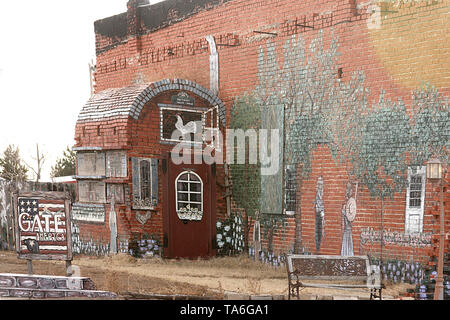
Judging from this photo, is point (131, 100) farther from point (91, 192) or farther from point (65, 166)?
point (65, 166)

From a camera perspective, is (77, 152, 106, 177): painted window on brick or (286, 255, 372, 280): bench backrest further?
(77, 152, 106, 177): painted window on brick

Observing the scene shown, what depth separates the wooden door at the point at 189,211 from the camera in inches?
561

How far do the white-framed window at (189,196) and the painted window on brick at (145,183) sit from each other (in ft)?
1.73

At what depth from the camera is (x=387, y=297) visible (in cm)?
998

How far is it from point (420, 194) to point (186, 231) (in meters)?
5.61

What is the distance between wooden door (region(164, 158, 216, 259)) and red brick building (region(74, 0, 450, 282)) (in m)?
0.03

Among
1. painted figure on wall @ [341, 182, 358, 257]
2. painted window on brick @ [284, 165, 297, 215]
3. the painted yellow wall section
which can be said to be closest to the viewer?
the painted yellow wall section

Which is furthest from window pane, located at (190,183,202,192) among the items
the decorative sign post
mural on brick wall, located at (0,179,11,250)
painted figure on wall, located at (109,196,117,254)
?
mural on brick wall, located at (0,179,11,250)

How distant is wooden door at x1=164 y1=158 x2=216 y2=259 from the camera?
14.2m

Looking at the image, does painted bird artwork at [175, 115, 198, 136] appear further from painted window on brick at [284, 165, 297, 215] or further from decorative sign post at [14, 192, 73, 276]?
decorative sign post at [14, 192, 73, 276]

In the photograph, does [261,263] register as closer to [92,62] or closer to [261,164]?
[261,164]

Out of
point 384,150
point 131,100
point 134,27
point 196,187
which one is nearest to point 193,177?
point 196,187

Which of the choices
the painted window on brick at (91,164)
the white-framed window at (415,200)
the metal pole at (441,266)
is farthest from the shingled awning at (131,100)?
the metal pole at (441,266)
